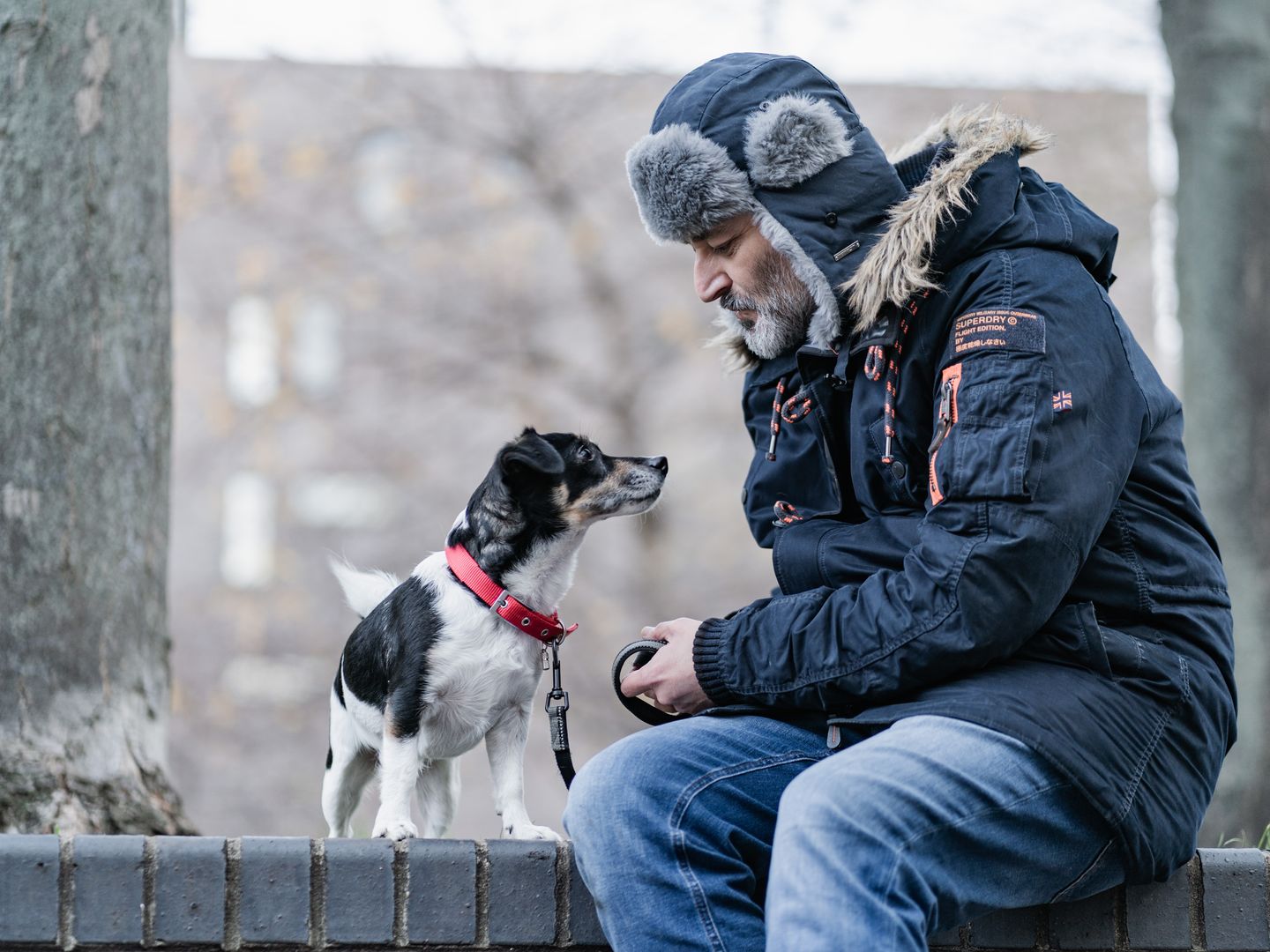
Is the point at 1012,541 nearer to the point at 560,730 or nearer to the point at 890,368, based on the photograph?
the point at 890,368

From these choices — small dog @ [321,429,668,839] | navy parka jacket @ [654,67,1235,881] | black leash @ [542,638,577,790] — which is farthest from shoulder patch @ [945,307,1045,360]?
small dog @ [321,429,668,839]

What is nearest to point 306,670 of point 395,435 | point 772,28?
point 395,435

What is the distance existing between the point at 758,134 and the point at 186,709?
1472 cm

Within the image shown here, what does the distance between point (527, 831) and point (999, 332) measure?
5.07 ft

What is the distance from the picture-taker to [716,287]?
124 inches

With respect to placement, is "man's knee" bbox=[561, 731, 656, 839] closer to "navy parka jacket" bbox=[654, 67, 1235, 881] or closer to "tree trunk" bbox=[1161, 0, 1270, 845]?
"navy parka jacket" bbox=[654, 67, 1235, 881]

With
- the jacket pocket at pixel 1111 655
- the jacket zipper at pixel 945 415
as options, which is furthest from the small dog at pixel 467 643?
the jacket pocket at pixel 1111 655

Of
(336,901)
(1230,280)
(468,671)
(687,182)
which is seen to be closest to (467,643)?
(468,671)

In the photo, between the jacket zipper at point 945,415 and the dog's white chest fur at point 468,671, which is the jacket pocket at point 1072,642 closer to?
the jacket zipper at point 945,415

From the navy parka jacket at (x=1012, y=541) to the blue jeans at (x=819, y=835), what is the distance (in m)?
0.07

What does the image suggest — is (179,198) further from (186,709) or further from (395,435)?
(186,709)

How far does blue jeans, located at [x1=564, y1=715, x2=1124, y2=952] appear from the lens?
214 centimetres

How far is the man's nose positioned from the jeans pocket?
1.42 metres

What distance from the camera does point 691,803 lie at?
2.49m
